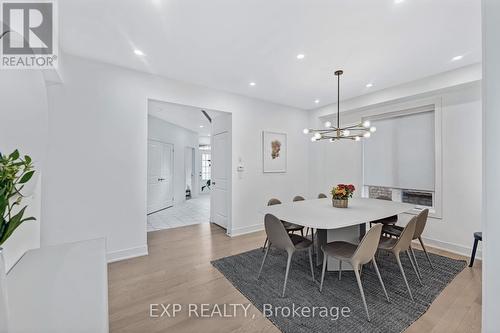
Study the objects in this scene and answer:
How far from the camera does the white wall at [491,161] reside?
780mm

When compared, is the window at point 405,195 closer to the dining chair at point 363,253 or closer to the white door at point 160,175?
the dining chair at point 363,253

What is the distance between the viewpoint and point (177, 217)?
5.46 m

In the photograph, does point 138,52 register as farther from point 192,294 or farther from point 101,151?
point 192,294

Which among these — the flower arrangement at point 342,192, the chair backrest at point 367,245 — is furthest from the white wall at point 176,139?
the chair backrest at point 367,245

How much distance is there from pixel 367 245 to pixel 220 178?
3.27m

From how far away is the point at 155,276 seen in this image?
253cm

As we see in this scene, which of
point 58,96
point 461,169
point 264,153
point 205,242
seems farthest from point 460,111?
point 58,96

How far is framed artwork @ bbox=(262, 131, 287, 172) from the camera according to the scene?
459cm

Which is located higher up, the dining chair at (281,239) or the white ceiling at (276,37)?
the white ceiling at (276,37)

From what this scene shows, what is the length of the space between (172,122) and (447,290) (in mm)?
6957

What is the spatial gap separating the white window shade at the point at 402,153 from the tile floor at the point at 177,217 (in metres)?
3.96

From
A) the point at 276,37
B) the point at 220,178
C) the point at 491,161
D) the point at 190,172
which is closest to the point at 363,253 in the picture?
the point at 491,161

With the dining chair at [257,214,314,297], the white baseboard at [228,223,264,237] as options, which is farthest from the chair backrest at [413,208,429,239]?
the white baseboard at [228,223,264,237]

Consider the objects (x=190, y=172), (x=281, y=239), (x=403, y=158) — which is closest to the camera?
(x=281, y=239)
